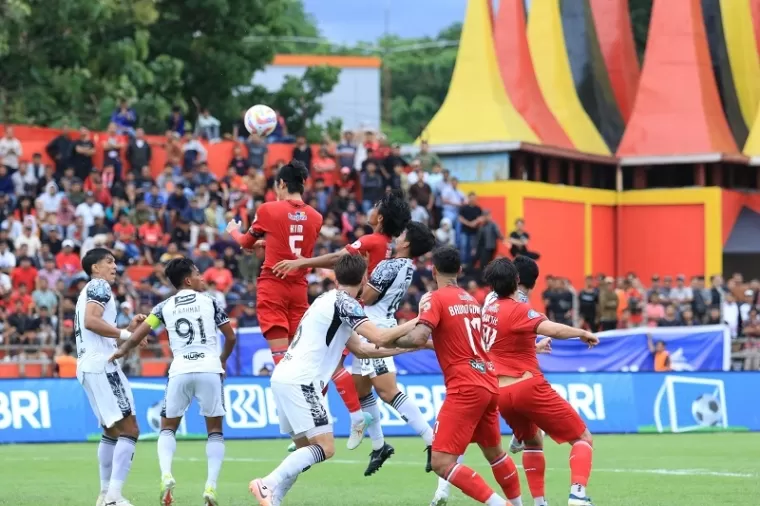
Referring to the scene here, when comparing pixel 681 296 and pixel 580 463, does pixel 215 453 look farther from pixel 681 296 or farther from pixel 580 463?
pixel 681 296

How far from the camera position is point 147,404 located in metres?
23.7

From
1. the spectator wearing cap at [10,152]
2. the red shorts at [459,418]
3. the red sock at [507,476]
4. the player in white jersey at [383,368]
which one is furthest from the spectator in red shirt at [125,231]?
the red shorts at [459,418]

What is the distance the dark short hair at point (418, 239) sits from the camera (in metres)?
13.2

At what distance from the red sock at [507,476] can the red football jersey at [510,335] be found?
0.71 meters

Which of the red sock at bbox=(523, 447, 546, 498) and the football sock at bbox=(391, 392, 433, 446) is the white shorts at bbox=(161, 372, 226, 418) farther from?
the red sock at bbox=(523, 447, 546, 498)

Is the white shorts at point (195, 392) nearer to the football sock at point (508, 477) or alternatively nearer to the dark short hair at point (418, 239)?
the dark short hair at point (418, 239)

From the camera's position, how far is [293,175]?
15.0 metres

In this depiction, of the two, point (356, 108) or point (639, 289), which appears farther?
point (356, 108)

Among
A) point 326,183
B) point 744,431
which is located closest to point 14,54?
point 326,183

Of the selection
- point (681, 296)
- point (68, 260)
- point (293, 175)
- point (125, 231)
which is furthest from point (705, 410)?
point (68, 260)

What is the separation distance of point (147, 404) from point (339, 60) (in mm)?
47724

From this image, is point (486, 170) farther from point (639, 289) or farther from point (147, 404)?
point (147, 404)

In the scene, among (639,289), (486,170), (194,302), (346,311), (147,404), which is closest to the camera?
(346,311)

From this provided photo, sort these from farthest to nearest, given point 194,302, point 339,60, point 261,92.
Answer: point 339,60, point 261,92, point 194,302
